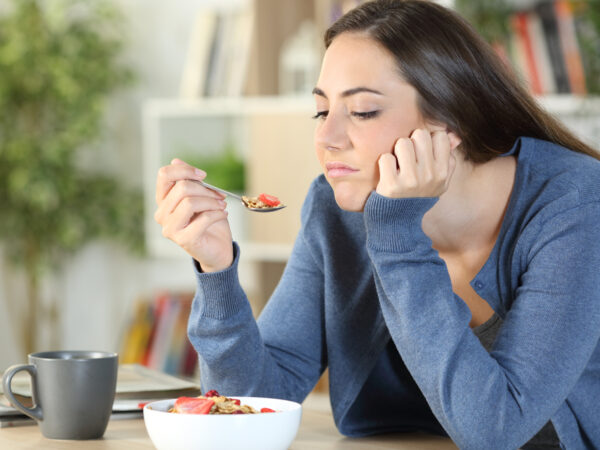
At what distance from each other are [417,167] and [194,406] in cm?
40

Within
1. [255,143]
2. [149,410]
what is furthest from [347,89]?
[255,143]

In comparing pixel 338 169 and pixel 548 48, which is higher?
pixel 548 48

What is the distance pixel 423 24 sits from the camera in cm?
124

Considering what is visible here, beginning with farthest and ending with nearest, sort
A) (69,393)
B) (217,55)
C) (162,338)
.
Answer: (162,338) → (217,55) → (69,393)

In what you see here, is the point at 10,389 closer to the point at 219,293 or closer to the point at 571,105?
the point at 219,293

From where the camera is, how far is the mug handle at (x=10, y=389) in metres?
1.06

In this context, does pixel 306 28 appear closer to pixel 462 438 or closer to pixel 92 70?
pixel 92 70

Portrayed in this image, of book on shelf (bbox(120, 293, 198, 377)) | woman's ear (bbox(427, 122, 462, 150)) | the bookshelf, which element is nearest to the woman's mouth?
woman's ear (bbox(427, 122, 462, 150))

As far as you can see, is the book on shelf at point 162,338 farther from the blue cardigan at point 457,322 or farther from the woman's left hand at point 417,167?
the woman's left hand at point 417,167

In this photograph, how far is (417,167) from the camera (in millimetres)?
1144

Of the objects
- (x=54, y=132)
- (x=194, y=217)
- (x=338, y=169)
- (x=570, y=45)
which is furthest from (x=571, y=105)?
(x=54, y=132)

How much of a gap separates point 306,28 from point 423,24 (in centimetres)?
195

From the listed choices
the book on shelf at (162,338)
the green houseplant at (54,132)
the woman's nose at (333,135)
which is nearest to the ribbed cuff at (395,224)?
the woman's nose at (333,135)

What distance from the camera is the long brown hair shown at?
1227 mm
